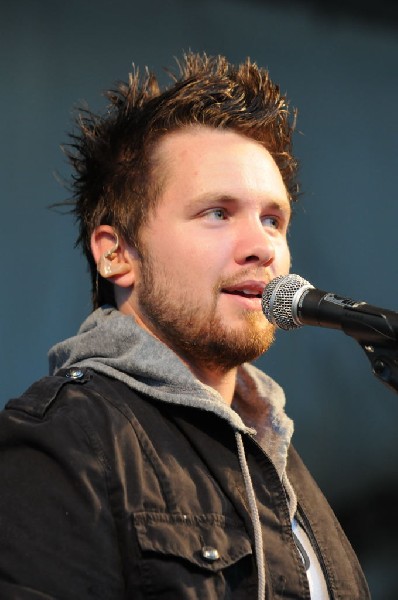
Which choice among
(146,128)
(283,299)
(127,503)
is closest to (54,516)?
(127,503)

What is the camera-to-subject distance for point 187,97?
5.69 ft

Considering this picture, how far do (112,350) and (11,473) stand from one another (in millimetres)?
344

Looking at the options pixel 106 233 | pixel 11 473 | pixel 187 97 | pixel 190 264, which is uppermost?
pixel 187 97

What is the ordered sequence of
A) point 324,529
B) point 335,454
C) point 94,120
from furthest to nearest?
point 335,454
point 94,120
point 324,529

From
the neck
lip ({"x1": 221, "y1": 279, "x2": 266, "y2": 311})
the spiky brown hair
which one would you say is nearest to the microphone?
lip ({"x1": 221, "y1": 279, "x2": 266, "y2": 311})

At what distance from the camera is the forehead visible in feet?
5.37

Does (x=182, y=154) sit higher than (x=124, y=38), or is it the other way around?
(x=124, y=38)

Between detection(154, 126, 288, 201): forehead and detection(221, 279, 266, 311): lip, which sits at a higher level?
detection(154, 126, 288, 201): forehead

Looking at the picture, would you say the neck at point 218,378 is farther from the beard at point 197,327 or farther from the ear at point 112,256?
the ear at point 112,256

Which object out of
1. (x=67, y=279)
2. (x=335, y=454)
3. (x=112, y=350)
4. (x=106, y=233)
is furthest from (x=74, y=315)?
(x=335, y=454)

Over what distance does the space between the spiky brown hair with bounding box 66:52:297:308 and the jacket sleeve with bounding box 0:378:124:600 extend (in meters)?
0.51

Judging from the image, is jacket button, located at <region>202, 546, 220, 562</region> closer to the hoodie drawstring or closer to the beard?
the hoodie drawstring

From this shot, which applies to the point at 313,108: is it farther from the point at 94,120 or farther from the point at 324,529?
the point at 324,529

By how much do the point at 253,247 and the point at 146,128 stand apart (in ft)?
1.19
